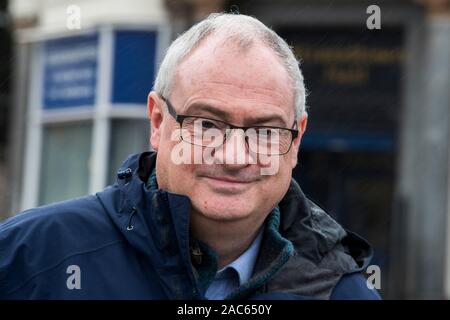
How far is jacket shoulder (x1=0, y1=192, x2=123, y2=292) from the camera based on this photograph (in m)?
2.53

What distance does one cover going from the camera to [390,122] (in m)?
12.2

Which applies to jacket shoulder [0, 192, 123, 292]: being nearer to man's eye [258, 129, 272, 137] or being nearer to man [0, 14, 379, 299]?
man [0, 14, 379, 299]

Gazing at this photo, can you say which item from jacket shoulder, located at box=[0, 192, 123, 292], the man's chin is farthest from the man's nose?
jacket shoulder, located at box=[0, 192, 123, 292]

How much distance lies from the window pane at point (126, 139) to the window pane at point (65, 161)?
0.48 metres

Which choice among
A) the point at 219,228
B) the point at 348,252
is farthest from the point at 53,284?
the point at 348,252

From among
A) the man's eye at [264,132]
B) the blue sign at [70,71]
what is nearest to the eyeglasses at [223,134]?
the man's eye at [264,132]

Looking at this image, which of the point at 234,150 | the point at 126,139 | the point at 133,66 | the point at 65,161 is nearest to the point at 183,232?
the point at 234,150

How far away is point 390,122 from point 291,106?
Result: 971cm

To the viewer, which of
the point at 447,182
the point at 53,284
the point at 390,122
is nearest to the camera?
the point at 53,284

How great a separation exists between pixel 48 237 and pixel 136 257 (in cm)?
24

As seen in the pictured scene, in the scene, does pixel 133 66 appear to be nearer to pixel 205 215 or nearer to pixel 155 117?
pixel 155 117

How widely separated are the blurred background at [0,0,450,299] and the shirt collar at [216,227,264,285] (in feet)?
29.2

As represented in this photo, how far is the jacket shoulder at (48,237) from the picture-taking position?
2.53 meters
